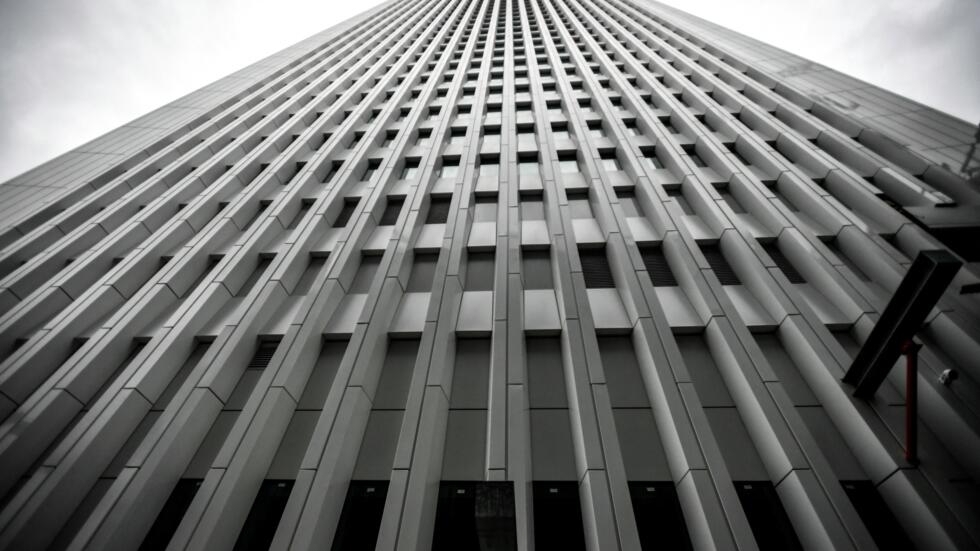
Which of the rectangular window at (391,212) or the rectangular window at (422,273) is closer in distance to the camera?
the rectangular window at (422,273)

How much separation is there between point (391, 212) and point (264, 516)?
28.4 feet

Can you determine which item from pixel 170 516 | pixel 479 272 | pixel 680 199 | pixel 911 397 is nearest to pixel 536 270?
pixel 479 272

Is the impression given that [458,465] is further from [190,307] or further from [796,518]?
[190,307]

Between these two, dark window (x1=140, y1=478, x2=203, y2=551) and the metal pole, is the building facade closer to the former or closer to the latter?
dark window (x1=140, y1=478, x2=203, y2=551)

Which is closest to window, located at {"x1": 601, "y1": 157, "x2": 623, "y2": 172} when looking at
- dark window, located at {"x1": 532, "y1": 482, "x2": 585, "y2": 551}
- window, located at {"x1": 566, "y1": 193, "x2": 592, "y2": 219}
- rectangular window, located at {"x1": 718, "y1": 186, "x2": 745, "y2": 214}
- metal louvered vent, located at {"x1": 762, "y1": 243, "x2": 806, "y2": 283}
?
window, located at {"x1": 566, "y1": 193, "x2": 592, "y2": 219}

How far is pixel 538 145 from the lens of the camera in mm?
14344

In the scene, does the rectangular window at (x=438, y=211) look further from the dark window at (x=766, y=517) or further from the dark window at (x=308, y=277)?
the dark window at (x=766, y=517)

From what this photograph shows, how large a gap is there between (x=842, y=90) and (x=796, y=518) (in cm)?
1646

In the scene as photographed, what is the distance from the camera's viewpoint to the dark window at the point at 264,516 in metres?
5.73

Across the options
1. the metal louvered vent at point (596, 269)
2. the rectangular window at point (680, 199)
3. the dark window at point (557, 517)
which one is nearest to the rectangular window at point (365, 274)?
the metal louvered vent at point (596, 269)

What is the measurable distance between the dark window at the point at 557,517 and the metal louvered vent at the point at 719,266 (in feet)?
21.0

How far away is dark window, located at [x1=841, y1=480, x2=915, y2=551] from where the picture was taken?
5.30 meters

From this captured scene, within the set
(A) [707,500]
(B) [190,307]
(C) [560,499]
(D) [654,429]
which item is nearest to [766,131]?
(D) [654,429]

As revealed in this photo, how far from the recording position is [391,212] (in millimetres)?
12258
